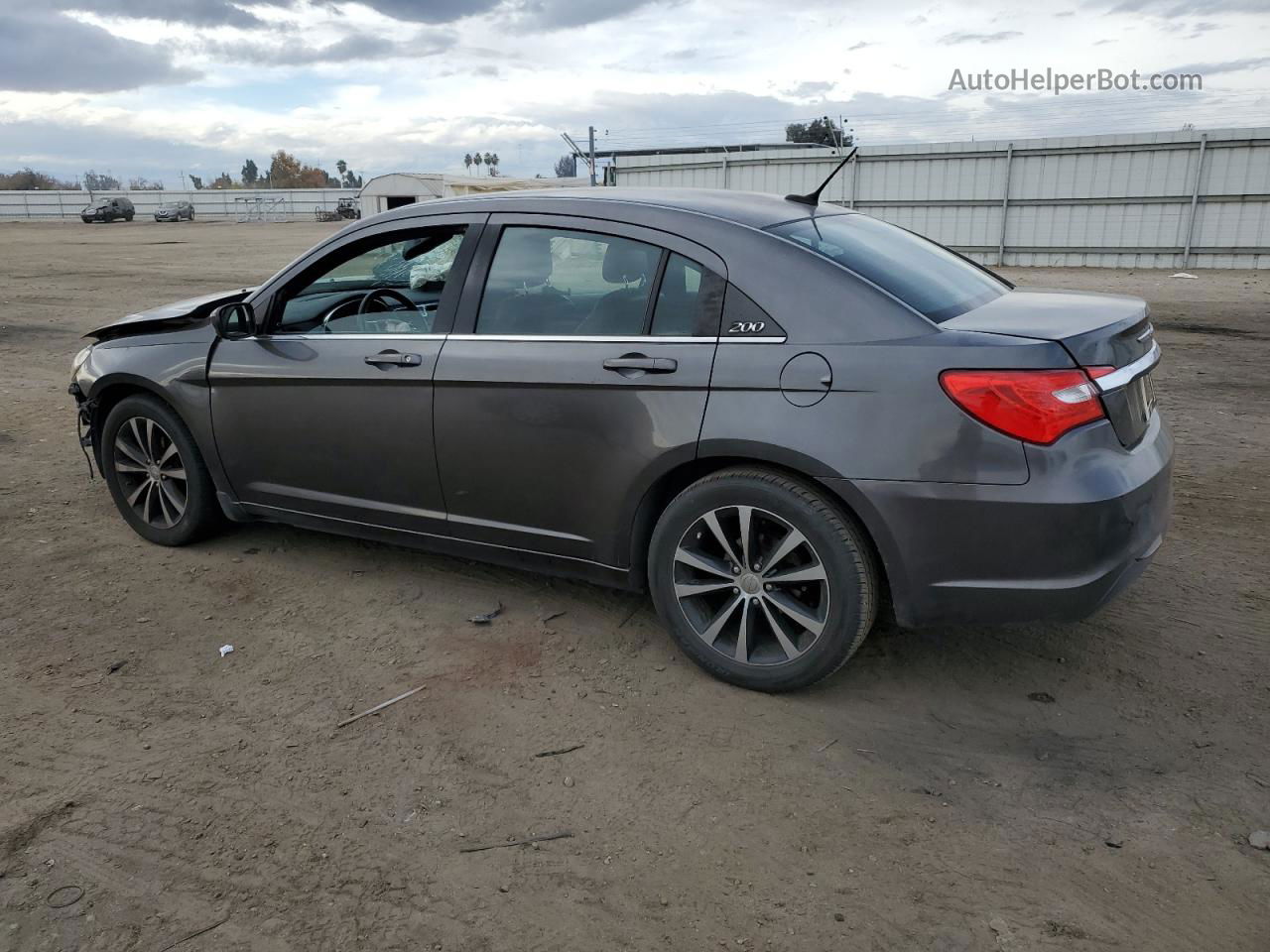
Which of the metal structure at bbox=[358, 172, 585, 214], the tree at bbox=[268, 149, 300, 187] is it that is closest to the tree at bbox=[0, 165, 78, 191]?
the tree at bbox=[268, 149, 300, 187]

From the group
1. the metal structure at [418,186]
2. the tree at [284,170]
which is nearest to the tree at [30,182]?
the tree at [284,170]

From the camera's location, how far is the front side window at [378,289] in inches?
163

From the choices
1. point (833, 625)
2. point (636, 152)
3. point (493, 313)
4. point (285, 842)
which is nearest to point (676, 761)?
point (833, 625)

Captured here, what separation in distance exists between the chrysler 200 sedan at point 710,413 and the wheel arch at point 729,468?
0.04ft

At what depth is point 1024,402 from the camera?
2939 mm

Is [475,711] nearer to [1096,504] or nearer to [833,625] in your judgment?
[833,625]

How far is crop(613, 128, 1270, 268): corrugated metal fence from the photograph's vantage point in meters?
19.7

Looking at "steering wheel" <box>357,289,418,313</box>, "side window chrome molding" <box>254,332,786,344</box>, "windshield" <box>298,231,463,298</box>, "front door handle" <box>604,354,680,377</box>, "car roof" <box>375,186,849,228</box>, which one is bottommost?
"front door handle" <box>604,354,680,377</box>

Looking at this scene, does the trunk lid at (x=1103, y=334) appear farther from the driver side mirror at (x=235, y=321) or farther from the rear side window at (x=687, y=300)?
the driver side mirror at (x=235, y=321)

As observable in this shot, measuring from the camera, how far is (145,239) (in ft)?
117

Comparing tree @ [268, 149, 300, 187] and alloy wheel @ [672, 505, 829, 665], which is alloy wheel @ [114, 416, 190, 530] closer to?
alloy wheel @ [672, 505, 829, 665]

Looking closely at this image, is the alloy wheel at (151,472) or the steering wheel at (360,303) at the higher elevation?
the steering wheel at (360,303)

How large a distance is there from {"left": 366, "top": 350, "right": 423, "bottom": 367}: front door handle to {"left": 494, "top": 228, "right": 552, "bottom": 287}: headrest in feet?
1.56

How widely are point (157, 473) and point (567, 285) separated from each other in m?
2.52
